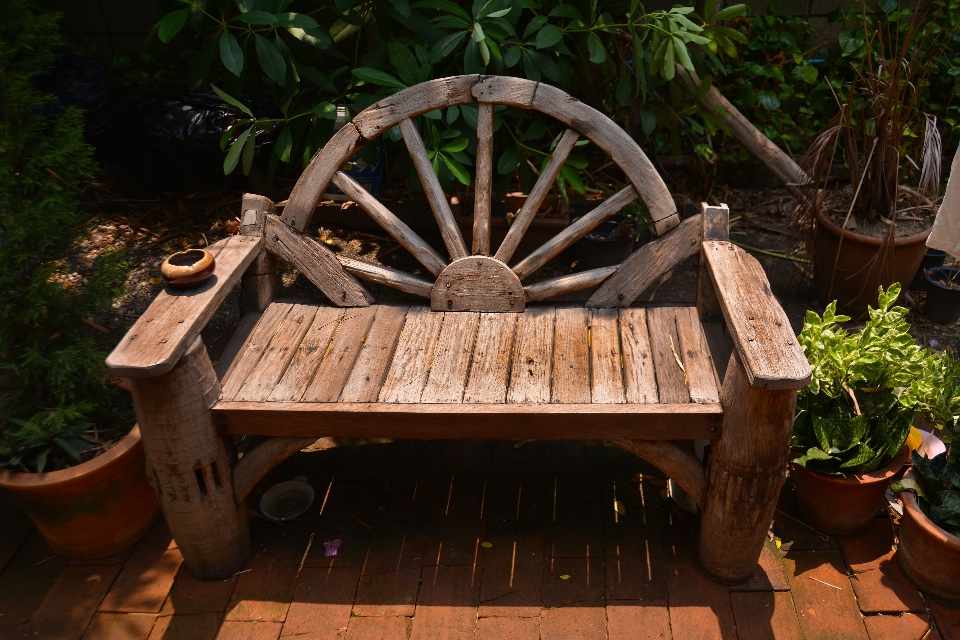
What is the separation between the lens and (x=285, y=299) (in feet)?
9.48

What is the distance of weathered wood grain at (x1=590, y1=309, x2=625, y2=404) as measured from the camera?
233 cm

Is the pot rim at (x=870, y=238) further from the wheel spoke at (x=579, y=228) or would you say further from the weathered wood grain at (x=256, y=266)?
the weathered wood grain at (x=256, y=266)

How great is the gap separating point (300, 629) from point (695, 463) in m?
1.28

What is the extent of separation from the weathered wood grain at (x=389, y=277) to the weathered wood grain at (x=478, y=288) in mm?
47

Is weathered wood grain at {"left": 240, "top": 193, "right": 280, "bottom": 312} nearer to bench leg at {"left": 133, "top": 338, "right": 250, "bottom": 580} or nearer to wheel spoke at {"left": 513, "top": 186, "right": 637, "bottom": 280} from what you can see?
bench leg at {"left": 133, "top": 338, "right": 250, "bottom": 580}

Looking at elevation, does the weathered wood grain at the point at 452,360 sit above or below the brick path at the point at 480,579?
above

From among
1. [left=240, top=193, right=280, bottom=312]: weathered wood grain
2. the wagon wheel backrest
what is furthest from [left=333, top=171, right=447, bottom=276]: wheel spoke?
[left=240, top=193, right=280, bottom=312]: weathered wood grain

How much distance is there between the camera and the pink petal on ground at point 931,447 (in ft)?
8.78

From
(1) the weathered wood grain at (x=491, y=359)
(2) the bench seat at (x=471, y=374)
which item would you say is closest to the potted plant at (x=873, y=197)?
(2) the bench seat at (x=471, y=374)

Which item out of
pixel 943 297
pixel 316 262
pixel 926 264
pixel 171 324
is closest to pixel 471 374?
pixel 316 262

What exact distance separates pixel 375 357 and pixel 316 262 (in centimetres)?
49

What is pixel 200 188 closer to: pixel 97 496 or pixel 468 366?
pixel 97 496

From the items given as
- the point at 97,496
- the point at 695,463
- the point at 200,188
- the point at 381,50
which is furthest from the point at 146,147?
the point at 695,463

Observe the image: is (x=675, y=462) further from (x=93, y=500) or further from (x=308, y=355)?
(x=93, y=500)
